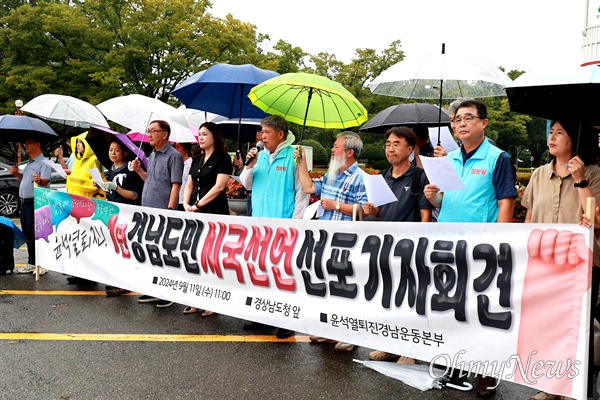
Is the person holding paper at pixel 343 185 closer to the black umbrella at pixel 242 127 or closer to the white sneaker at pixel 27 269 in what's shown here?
the black umbrella at pixel 242 127

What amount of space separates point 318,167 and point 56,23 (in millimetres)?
13239

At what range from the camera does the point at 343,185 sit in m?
4.21

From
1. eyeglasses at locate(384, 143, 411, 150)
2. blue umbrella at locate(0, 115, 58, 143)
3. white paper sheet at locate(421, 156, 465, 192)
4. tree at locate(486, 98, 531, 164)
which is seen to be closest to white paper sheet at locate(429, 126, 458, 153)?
eyeglasses at locate(384, 143, 411, 150)

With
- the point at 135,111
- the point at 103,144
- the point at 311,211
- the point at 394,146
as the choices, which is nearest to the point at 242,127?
the point at 135,111

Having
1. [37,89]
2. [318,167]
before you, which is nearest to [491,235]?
[37,89]

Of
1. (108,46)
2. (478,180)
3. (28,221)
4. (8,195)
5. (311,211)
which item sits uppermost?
(108,46)

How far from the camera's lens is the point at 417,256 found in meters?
3.34

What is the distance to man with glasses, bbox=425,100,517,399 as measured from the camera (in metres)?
3.38

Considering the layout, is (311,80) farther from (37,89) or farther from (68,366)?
(37,89)

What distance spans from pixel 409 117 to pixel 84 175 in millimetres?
3730

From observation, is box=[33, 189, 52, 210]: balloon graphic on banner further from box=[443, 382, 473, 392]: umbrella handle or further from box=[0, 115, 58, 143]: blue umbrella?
box=[443, 382, 473, 392]: umbrella handle

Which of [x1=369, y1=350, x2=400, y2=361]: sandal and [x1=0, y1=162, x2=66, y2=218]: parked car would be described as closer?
[x1=369, y1=350, x2=400, y2=361]: sandal

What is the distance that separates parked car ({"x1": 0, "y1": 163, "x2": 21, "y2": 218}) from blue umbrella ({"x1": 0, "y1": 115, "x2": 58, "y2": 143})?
6316 mm

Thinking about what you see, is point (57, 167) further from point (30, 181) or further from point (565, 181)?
point (565, 181)
